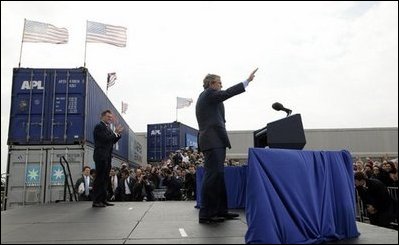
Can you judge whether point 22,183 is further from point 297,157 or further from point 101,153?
point 297,157

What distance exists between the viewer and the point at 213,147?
473 cm

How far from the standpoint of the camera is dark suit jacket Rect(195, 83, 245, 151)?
475cm

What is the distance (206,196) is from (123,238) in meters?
1.31

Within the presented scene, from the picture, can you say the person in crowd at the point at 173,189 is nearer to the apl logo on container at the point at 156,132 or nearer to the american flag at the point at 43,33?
the american flag at the point at 43,33

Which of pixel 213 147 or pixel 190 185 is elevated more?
→ pixel 213 147

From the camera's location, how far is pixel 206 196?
15.3 ft

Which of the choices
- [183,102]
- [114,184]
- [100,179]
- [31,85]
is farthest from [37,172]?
[183,102]

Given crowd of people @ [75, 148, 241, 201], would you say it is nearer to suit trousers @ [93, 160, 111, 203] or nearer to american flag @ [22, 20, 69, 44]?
suit trousers @ [93, 160, 111, 203]

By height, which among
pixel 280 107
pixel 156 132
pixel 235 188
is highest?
pixel 156 132

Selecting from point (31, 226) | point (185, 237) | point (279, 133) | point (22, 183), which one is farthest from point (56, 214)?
point (22, 183)

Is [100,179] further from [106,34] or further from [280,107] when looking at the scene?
[106,34]

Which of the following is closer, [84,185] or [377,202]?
[377,202]

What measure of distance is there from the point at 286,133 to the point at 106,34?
43.4 feet

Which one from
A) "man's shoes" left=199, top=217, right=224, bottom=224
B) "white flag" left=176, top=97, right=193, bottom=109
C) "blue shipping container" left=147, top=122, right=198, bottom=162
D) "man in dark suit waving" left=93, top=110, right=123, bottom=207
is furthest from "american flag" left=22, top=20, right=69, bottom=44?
"white flag" left=176, top=97, right=193, bottom=109
